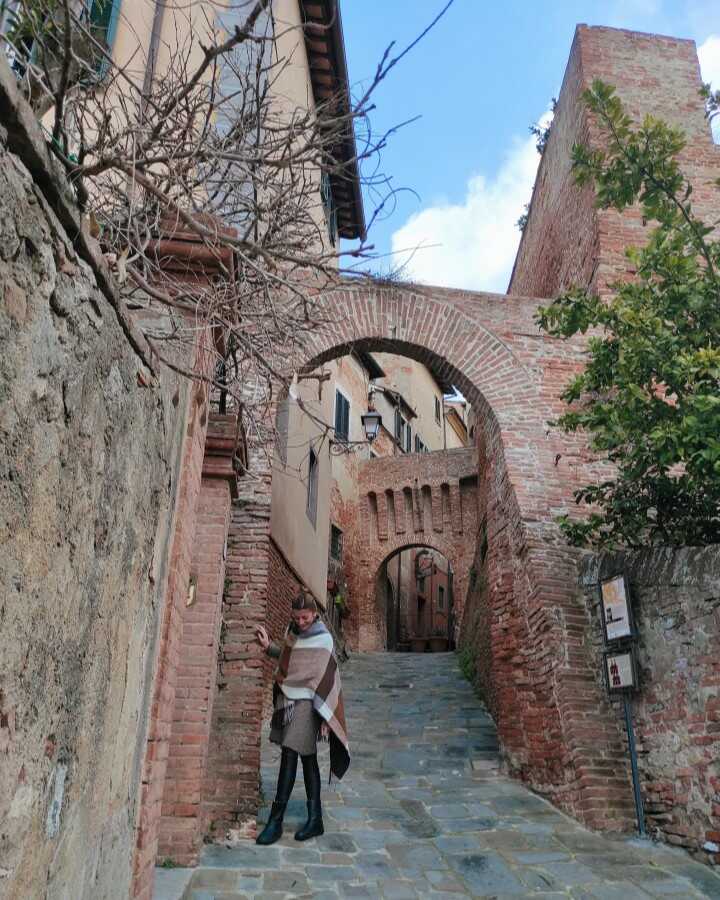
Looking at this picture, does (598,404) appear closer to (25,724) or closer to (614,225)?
(614,225)

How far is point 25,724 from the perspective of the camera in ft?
5.65

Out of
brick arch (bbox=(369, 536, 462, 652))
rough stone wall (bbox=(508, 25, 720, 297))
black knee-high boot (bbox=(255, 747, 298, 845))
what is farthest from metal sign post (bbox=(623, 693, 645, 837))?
brick arch (bbox=(369, 536, 462, 652))

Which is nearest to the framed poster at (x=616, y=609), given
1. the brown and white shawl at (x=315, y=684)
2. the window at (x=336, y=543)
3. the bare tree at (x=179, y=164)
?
the brown and white shawl at (x=315, y=684)

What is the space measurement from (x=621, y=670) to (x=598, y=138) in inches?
286

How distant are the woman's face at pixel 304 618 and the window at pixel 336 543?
614 inches

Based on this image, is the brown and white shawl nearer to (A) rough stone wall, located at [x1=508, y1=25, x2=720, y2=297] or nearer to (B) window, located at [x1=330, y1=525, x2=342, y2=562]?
(A) rough stone wall, located at [x1=508, y1=25, x2=720, y2=297]

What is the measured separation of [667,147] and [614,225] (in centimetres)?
322

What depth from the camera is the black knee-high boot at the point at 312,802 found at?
4.72 metres

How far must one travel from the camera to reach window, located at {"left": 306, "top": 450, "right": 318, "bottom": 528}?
12523 millimetres

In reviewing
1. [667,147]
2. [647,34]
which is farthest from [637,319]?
[647,34]

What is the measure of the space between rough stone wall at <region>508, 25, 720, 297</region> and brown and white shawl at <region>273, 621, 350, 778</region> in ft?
19.7

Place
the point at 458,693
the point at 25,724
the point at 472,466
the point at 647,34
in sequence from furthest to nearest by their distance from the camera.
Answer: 1. the point at 472,466
2. the point at 647,34
3. the point at 458,693
4. the point at 25,724

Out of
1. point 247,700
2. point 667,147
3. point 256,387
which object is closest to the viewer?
point 247,700

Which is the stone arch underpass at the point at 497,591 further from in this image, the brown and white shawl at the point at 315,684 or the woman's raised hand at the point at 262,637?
the brown and white shawl at the point at 315,684
